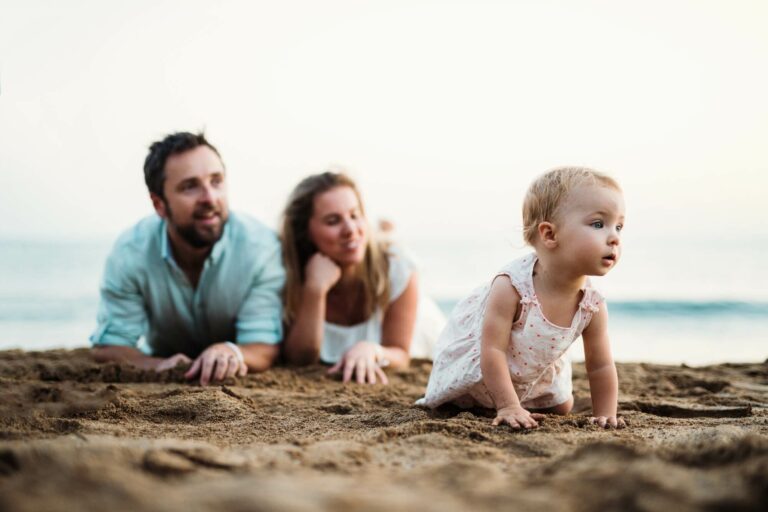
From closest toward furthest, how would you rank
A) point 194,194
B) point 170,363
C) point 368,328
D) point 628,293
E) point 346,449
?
point 346,449
point 170,363
point 194,194
point 368,328
point 628,293

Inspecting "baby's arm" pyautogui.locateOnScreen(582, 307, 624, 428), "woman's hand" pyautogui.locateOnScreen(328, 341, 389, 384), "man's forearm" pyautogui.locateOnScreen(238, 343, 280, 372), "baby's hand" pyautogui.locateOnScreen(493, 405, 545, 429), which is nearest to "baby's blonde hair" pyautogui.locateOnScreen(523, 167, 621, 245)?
"baby's arm" pyautogui.locateOnScreen(582, 307, 624, 428)

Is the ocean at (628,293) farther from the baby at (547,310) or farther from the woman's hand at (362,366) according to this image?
the baby at (547,310)

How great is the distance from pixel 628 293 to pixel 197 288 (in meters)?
10.1

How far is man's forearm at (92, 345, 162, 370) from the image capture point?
14.5ft

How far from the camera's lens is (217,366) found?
160 inches

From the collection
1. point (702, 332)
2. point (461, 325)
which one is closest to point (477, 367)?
point (461, 325)

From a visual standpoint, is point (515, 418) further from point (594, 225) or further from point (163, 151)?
point (163, 151)

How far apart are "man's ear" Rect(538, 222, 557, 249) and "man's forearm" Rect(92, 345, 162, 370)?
2689 mm

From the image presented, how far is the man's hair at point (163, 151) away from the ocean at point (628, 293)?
1.87 metres

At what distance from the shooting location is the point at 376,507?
1326 mm

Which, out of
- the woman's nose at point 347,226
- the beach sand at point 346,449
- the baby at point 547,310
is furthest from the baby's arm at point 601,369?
the woman's nose at point 347,226

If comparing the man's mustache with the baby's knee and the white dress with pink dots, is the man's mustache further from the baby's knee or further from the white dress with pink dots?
the baby's knee

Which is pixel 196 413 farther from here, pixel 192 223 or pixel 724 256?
pixel 724 256

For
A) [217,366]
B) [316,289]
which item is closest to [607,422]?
[217,366]
